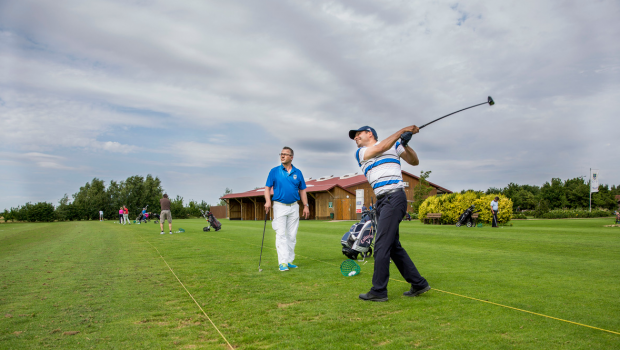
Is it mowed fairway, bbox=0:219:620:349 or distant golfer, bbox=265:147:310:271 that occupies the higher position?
distant golfer, bbox=265:147:310:271

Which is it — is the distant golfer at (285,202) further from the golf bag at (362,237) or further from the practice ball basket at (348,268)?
the practice ball basket at (348,268)

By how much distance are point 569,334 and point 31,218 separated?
229 feet

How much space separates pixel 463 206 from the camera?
24891 millimetres

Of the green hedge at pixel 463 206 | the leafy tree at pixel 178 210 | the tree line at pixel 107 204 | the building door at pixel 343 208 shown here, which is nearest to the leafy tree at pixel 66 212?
the tree line at pixel 107 204

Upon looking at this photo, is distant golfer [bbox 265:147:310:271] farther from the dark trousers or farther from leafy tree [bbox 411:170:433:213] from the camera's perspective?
leafy tree [bbox 411:170:433:213]

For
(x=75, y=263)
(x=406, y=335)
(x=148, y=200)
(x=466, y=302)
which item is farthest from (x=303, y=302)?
(x=148, y=200)

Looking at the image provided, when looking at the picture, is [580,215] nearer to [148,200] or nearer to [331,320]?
[331,320]

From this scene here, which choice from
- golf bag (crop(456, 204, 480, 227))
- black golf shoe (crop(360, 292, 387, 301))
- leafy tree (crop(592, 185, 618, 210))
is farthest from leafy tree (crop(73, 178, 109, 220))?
leafy tree (crop(592, 185, 618, 210))

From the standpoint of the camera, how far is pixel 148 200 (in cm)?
7194

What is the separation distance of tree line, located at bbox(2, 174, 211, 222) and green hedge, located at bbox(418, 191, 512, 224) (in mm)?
44454

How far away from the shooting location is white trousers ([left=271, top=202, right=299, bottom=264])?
690cm

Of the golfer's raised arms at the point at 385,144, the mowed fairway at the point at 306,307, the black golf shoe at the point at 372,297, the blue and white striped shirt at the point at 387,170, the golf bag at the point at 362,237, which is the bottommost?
the mowed fairway at the point at 306,307

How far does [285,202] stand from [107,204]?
6979 centimetres

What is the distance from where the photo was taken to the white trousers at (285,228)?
A: 6902 millimetres
